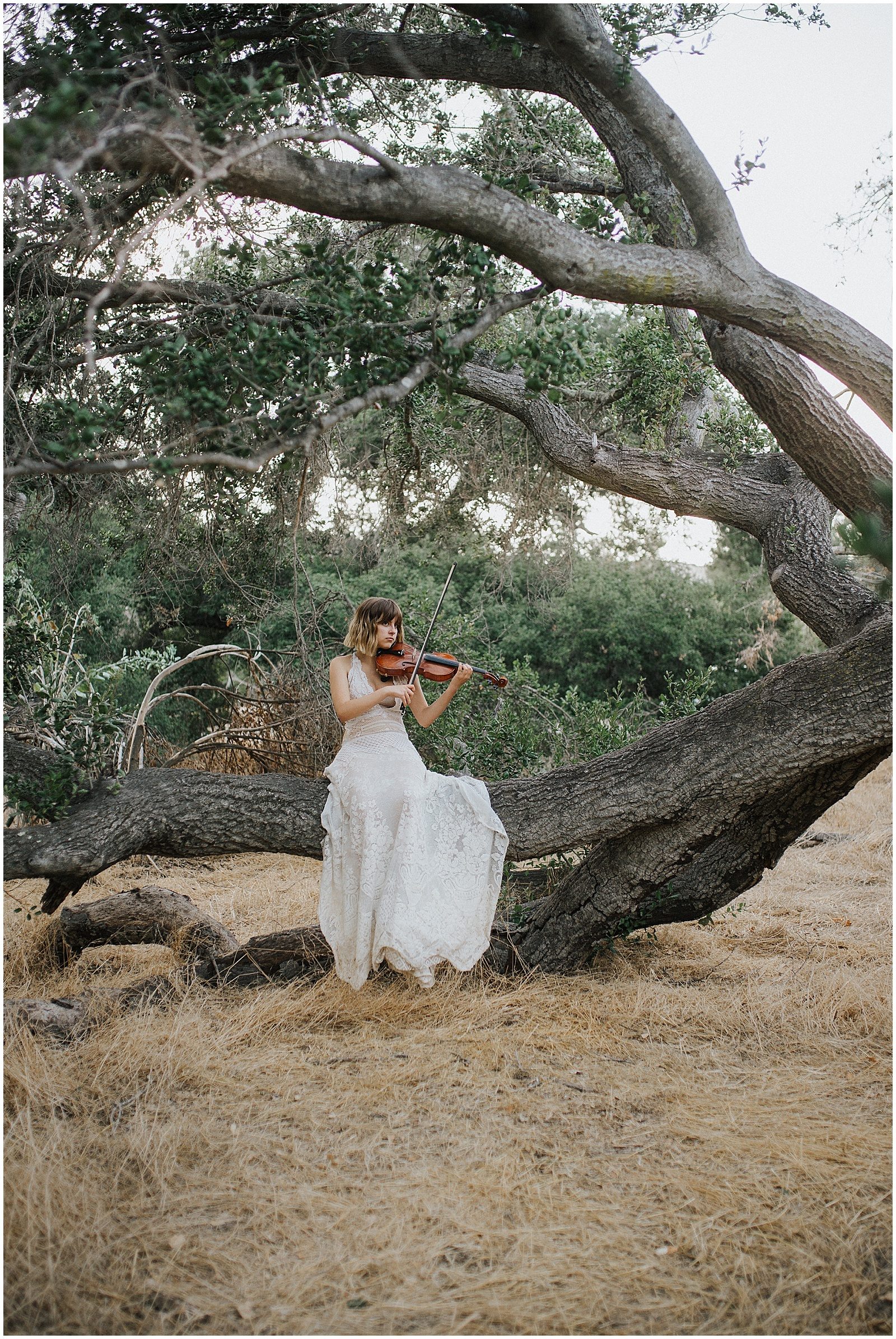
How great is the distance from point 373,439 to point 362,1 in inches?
170

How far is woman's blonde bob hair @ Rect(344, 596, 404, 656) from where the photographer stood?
4.49 m

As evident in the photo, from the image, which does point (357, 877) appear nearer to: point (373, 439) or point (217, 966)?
point (217, 966)

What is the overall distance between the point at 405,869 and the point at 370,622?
119 cm

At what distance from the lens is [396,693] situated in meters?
4.20

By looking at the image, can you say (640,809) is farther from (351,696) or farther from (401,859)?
(351,696)

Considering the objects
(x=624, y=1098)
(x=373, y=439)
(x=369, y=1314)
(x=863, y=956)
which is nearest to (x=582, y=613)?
(x=373, y=439)

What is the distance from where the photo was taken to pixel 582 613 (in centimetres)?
1136

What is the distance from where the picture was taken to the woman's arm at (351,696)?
4227mm

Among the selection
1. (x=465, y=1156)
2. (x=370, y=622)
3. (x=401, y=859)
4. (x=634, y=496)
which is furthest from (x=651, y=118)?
(x=465, y=1156)

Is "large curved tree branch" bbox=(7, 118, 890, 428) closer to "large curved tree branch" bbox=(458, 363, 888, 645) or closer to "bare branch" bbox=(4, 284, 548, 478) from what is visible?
"bare branch" bbox=(4, 284, 548, 478)

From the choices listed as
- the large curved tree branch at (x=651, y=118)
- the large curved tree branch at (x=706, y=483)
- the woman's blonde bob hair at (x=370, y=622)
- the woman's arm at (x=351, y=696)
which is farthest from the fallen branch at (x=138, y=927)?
the large curved tree branch at (x=651, y=118)

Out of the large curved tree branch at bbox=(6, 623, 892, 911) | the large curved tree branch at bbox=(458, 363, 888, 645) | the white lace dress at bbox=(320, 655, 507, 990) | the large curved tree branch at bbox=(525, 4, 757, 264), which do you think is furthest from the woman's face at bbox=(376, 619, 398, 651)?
the large curved tree branch at bbox=(525, 4, 757, 264)

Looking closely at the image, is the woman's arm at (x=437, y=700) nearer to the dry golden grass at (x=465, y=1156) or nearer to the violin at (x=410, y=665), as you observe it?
the violin at (x=410, y=665)

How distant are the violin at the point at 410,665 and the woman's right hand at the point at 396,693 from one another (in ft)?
0.27
